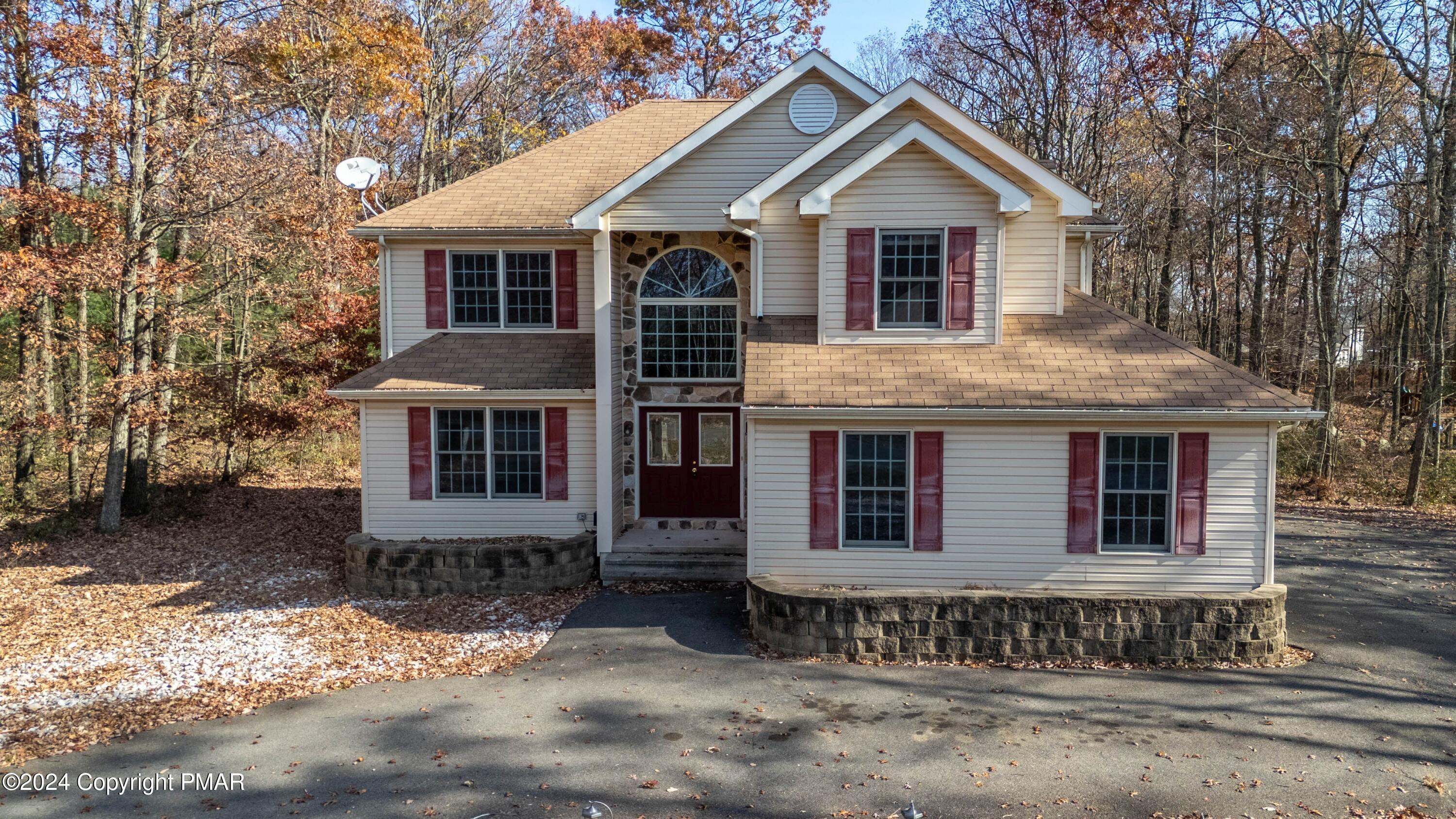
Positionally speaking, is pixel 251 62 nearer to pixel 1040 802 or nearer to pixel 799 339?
pixel 799 339

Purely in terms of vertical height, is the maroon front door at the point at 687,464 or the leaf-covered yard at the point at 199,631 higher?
the maroon front door at the point at 687,464

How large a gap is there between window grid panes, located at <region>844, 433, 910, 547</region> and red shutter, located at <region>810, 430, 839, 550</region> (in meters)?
0.16

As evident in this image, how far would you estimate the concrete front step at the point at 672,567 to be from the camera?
41.8ft

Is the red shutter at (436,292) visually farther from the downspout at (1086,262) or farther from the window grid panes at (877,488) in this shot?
the downspout at (1086,262)

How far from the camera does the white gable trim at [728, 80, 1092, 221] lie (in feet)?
37.3

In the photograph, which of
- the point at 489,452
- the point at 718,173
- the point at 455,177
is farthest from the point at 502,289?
the point at 455,177

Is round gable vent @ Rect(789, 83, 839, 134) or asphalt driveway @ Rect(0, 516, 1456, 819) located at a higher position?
round gable vent @ Rect(789, 83, 839, 134)

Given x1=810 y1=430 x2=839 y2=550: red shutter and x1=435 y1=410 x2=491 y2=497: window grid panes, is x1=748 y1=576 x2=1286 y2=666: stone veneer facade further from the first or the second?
x1=435 y1=410 x2=491 y2=497: window grid panes

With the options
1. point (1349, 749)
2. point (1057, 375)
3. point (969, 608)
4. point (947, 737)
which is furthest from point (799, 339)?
point (1349, 749)

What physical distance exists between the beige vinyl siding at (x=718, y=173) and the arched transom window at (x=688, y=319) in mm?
1625

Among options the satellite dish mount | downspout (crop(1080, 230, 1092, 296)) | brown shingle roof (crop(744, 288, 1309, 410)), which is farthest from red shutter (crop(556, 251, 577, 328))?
downspout (crop(1080, 230, 1092, 296))

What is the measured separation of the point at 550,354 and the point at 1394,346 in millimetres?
25553

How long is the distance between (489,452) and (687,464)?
3.37 m

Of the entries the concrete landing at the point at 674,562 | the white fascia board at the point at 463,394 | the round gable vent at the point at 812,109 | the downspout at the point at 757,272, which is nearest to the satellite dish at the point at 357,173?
the white fascia board at the point at 463,394
